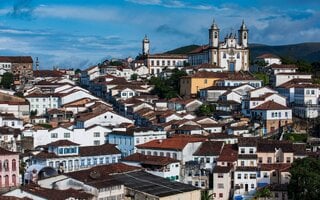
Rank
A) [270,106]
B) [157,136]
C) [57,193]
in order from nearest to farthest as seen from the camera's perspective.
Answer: [57,193]
[157,136]
[270,106]

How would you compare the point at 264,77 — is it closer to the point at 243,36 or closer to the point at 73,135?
the point at 243,36

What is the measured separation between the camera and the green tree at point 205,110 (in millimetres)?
46562

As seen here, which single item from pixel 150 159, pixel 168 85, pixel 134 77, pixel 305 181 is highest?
pixel 134 77

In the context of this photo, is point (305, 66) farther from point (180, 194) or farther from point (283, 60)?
point (180, 194)

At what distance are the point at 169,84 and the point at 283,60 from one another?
15843 mm

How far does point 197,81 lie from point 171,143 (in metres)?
20.0

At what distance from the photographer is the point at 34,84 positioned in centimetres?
6034

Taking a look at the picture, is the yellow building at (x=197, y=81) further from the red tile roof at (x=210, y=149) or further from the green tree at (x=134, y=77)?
the red tile roof at (x=210, y=149)

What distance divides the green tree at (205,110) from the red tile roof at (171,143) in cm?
1013

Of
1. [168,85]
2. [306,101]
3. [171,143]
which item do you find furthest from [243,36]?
[171,143]

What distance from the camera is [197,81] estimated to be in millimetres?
55094

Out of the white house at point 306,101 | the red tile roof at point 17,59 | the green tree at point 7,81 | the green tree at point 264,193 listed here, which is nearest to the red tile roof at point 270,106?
the white house at point 306,101

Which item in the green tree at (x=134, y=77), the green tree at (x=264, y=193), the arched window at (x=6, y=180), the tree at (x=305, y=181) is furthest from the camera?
the green tree at (x=134, y=77)

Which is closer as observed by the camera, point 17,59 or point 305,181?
point 305,181
